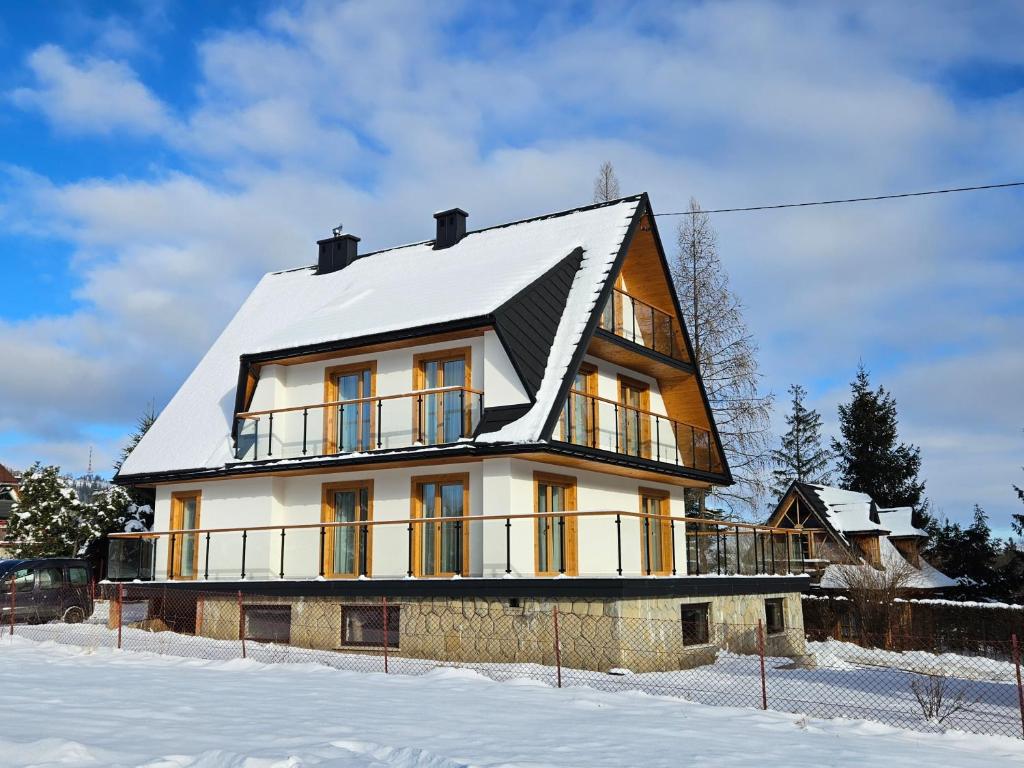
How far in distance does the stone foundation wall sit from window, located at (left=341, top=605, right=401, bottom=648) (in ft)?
0.58

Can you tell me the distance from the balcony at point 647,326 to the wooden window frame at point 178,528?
33.0 feet

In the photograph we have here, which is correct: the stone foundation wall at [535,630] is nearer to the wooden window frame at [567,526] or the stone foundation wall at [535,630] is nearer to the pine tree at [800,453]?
the wooden window frame at [567,526]

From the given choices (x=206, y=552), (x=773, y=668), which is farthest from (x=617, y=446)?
(x=206, y=552)

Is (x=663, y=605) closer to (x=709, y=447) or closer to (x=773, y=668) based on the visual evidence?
(x=773, y=668)

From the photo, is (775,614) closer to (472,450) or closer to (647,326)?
(647,326)

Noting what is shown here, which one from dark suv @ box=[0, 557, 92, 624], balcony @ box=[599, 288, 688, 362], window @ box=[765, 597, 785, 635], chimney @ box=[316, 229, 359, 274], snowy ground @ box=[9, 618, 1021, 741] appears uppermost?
chimney @ box=[316, 229, 359, 274]

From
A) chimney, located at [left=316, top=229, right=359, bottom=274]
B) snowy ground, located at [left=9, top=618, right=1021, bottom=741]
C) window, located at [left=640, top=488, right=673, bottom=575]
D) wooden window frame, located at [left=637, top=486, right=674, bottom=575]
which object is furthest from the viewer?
chimney, located at [left=316, top=229, right=359, bottom=274]

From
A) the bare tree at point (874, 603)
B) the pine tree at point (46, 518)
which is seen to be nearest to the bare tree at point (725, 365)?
the bare tree at point (874, 603)

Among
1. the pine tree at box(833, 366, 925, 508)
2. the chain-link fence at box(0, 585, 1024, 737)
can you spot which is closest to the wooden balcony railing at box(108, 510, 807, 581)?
the chain-link fence at box(0, 585, 1024, 737)

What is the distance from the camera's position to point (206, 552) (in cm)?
2127

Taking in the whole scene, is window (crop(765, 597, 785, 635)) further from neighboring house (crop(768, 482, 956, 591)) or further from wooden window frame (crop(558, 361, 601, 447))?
neighboring house (crop(768, 482, 956, 591))

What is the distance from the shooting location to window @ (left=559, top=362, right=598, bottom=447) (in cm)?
1905

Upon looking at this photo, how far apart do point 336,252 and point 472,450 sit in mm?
11006

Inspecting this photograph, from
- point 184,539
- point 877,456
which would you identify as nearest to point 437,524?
point 184,539
